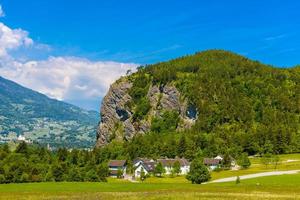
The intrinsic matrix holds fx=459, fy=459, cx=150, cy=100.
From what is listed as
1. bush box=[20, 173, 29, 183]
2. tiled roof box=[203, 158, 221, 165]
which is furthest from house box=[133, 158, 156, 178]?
bush box=[20, 173, 29, 183]

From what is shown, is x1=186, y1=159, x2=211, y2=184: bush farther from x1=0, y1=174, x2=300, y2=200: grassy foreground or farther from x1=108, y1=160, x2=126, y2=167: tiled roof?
x1=108, y1=160, x2=126, y2=167: tiled roof

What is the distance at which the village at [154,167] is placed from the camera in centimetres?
16479

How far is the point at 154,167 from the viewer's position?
577 ft

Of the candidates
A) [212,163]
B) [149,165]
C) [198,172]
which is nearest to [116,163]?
[149,165]

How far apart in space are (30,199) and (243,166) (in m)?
119

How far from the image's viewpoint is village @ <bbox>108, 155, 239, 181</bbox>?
164788 mm

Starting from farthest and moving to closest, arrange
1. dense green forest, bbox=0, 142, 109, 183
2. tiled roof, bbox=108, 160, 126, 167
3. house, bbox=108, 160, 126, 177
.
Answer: tiled roof, bbox=108, 160, 126, 167 → house, bbox=108, 160, 126, 177 → dense green forest, bbox=0, 142, 109, 183

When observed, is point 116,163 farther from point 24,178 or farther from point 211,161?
point 24,178

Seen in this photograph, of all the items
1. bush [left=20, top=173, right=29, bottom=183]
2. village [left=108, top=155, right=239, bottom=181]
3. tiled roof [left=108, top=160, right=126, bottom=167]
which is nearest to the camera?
bush [left=20, top=173, right=29, bottom=183]

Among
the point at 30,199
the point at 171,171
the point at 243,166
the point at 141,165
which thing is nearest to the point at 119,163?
the point at 141,165

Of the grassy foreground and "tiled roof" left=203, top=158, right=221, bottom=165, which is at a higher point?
"tiled roof" left=203, top=158, right=221, bottom=165

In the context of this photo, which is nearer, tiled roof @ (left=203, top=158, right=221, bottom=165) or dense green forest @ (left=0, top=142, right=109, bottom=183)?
dense green forest @ (left=0, top=142, right=109, bottom=183)

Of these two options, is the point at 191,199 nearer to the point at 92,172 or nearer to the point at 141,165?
the point at 92,172

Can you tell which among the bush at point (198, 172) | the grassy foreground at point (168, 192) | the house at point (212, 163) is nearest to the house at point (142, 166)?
the house at point (212, 163)
